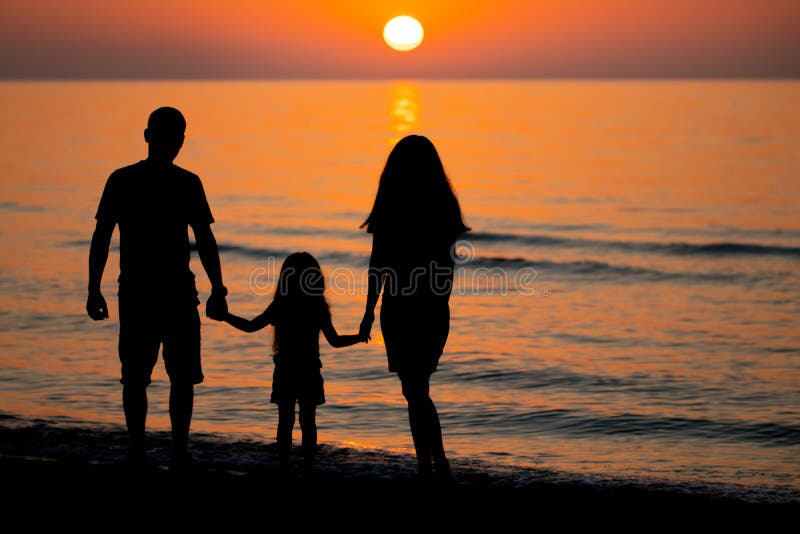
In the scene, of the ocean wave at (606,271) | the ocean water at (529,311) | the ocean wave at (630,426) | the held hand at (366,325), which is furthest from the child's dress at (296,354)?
the ocean wave at (606,271)

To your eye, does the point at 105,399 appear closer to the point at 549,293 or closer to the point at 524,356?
the point at 524,356

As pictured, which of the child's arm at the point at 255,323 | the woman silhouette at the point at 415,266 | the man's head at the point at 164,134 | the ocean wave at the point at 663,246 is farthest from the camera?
the ocean wave at the point at 663,246

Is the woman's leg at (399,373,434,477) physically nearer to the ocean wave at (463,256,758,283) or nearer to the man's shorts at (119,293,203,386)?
the man's shorts at (119,293,203,386)

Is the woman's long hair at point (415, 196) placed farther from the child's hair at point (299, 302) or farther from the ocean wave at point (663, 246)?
the ocean wave at point (663, 246)

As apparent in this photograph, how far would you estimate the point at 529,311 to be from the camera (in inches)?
600

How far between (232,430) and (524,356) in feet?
14.7

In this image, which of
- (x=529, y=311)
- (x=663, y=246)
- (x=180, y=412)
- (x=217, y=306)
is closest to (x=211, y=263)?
A: (x=217, y=306)

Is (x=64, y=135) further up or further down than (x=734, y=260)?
further up

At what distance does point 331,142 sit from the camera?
56.1 m

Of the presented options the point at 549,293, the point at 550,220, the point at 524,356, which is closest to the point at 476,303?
the point at 549,293

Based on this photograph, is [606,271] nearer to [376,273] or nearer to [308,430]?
[308,430]

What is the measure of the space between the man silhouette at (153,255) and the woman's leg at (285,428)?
69cm

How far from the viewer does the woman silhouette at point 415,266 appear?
554 cm

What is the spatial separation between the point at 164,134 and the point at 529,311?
34.2 feet
